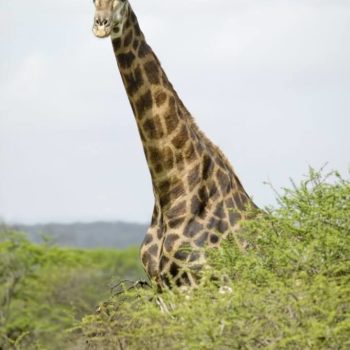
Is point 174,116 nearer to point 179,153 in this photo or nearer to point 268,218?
point 179,153

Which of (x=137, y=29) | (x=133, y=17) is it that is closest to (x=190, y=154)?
(x=137, y=29)

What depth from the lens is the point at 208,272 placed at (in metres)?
9.03

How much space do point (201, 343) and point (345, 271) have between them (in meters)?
1.73

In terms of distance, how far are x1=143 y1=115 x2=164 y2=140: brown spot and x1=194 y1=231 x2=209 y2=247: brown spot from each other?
85cm

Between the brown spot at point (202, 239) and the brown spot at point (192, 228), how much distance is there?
47mm

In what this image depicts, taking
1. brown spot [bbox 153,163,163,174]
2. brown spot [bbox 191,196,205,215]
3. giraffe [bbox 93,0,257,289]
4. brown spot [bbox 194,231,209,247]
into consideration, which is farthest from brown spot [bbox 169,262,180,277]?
brown spot [bbox 153,163,163,174]

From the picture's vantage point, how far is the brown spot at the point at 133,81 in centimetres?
1128

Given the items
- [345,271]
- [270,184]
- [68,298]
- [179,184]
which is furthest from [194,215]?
[68,298]

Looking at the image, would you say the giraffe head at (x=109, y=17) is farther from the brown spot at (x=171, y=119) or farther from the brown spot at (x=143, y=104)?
the brown spot at (x=171, y=119)

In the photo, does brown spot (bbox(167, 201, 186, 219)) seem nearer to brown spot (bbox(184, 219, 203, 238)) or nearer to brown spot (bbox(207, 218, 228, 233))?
brown spot (bbox(184, 219, 203, 238))

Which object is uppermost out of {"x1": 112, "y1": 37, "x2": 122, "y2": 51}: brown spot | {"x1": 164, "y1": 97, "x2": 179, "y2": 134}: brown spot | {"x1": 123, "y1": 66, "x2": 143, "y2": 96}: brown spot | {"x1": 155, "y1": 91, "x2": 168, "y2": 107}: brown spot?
{"x1": 112, "y1": 37, "x2": 122, "y2": 51}: brown spot

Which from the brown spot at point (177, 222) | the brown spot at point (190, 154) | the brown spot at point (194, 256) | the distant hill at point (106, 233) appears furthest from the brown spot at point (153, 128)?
the distant hill at point (106, 233)

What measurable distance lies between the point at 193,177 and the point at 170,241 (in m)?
0.56

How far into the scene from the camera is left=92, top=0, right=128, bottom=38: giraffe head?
10.6 meters
